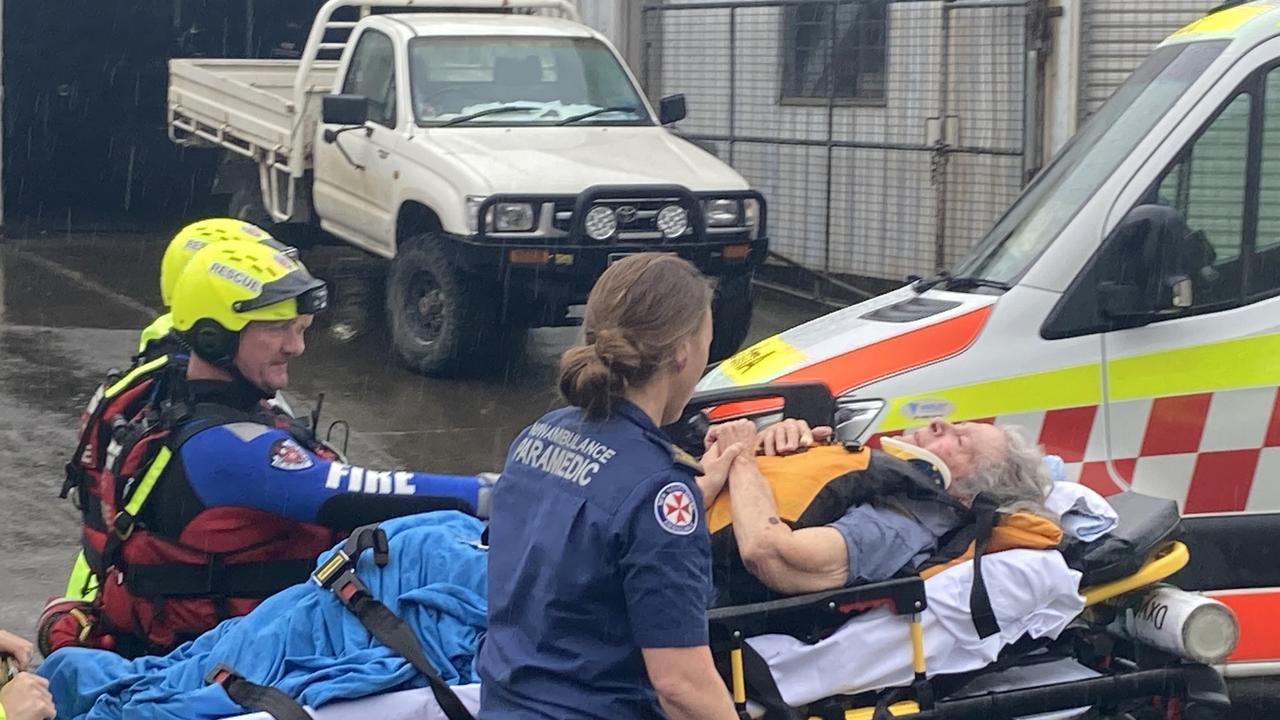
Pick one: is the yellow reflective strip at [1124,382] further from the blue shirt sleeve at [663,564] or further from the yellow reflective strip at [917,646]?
the blue shirt sleeve at [663,564]

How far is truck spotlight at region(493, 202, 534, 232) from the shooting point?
9656 mm

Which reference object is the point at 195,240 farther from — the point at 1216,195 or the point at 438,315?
the point at 438,315

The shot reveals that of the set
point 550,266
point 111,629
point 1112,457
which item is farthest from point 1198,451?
point 550,266

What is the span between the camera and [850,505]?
3.89 m

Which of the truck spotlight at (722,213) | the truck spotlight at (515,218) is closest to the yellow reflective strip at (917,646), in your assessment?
the truck spotlight at (515,218)

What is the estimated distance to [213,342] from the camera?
3812 mm

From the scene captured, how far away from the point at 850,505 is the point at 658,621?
1133mm

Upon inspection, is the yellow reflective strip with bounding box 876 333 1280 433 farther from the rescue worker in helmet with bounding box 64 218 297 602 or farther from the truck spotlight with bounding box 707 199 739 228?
the truck spotlight with bounding box 707 199 739 228

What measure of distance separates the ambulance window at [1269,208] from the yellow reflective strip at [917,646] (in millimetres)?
1909

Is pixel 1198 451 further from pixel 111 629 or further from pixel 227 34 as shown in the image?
pixel 227 34

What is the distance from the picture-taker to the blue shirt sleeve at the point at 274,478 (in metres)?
3.74

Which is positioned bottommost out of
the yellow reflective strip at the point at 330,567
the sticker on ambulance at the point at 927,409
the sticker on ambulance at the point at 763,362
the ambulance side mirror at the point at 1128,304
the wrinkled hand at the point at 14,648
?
the wrinkled hand at the point at 14,648

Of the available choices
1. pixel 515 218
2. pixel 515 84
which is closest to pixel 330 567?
pixel 515 218

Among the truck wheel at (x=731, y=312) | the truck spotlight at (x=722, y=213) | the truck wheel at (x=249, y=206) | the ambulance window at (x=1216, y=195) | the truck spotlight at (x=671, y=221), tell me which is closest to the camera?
the ambulance window at (x=1216, y=195)
